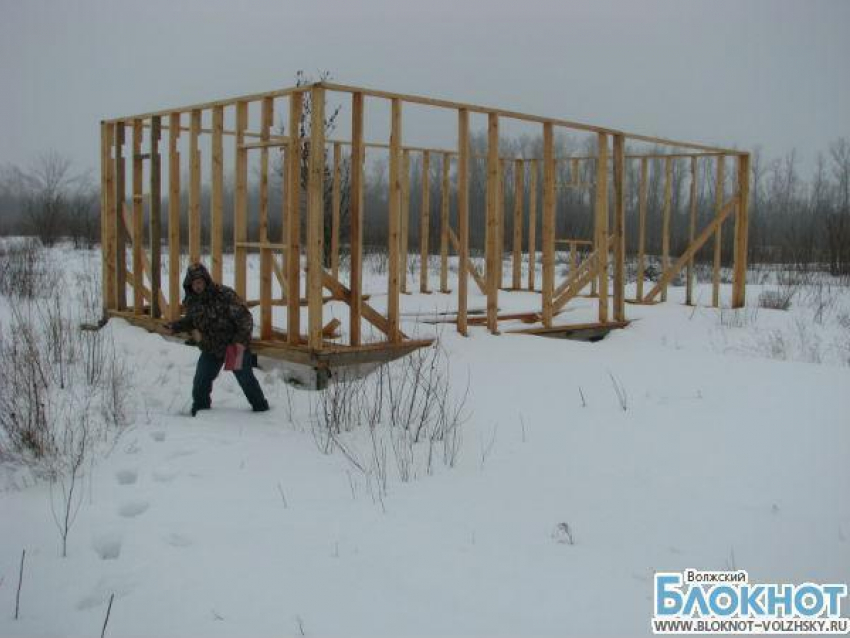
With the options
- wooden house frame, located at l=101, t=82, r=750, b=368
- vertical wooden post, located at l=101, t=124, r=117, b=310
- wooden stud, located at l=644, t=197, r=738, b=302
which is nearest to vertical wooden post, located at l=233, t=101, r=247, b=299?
wooden house frame, located at l=101, t=82, r=750, b=368

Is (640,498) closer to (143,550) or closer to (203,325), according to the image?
(143,550)

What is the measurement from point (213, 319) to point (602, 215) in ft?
19.3

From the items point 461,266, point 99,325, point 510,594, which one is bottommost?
point 510,594

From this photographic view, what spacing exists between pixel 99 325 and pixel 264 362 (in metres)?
3.37

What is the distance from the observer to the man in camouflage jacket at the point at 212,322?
292 inches

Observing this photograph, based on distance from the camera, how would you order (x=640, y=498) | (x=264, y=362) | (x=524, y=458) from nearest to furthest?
(x=640, y=498) < (x=524, y=458) < (x=264, y=362)

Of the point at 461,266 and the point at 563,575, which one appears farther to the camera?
the point at 461,266

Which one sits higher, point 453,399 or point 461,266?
point 461,266

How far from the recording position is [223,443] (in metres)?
6.43

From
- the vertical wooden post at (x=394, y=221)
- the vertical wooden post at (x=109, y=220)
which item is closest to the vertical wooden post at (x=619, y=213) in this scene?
the vertical wooden post at (x=394, y=221)

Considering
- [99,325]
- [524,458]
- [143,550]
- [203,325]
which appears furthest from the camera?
[99,325]

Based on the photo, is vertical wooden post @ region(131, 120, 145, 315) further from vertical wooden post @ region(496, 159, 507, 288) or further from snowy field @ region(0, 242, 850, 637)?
vertical wooden post @ region(496, 159, 507, 288)

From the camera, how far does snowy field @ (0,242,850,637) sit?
3.93 metres

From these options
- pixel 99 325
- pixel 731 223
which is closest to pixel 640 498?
pixel 99 325
